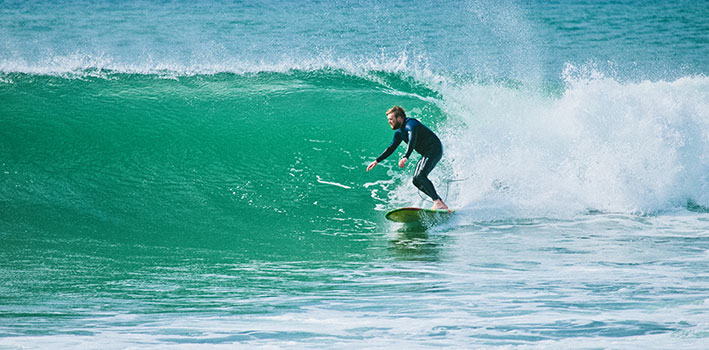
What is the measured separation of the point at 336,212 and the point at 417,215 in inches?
43.9

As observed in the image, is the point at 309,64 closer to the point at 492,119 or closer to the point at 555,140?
the point at 492,119

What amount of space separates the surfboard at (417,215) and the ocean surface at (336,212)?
136mm

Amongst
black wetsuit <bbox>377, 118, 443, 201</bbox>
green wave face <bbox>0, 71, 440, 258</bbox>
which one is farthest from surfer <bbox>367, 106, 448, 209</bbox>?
green wave face <bbox>0, 71, 440, 258</bbox>

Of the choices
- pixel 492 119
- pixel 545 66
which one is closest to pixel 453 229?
pixel 492 119

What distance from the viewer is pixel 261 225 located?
7.43 metres

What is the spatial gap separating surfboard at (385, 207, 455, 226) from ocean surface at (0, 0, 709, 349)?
0.45 ft

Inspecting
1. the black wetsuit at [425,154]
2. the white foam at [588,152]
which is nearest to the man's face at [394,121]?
the black wetsuit at [425,154]

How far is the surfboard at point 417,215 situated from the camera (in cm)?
727

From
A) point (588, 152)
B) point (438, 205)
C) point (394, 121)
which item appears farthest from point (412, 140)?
point (588, 152)

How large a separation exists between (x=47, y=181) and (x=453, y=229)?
16.3 feet

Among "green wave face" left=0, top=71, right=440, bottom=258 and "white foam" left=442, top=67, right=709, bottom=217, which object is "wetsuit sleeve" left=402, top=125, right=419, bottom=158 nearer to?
"green wave face" left=0, top=71, right=440, bottom=258

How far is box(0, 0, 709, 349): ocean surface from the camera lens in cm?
429

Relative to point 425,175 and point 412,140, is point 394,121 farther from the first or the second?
point 425,175

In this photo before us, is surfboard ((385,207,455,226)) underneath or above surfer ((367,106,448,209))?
underneath
